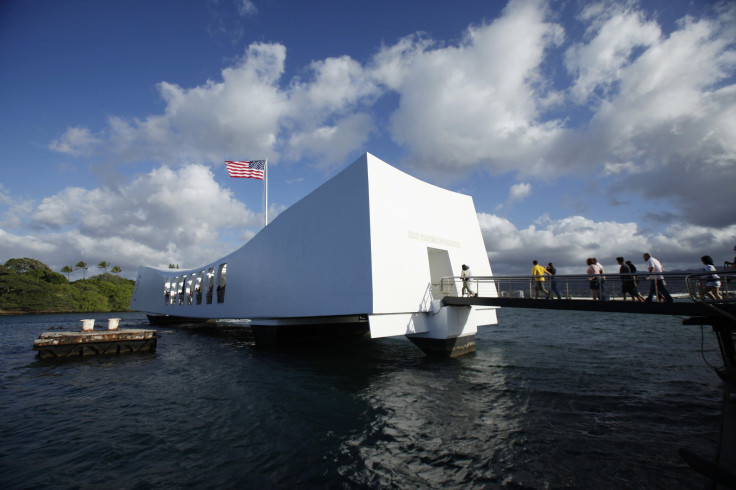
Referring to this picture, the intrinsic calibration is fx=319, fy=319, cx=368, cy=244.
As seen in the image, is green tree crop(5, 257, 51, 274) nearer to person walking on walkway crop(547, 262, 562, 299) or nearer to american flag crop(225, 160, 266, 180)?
american flag crop(225, 160, 266, 180)

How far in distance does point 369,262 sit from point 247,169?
12.1m

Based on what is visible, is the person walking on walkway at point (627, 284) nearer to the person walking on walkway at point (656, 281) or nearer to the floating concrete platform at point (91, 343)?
the person walking on walkway at point (656, 281)

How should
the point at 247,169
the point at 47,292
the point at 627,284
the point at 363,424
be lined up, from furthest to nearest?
the point at 47,292 < the point at 247,169 < the point at 627,284 < the point at 363,424

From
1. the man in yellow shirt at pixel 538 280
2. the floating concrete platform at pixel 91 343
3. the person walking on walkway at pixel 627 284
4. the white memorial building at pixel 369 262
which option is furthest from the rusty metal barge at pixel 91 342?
the person walking on walkway at pixel 627 284

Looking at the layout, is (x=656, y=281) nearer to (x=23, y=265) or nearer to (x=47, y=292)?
(x=47, y=292)

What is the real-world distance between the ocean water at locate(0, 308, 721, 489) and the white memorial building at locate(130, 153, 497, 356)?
6.11 feet

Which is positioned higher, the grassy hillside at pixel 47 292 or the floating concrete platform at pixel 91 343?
the grassy hillside at pixel 47 292

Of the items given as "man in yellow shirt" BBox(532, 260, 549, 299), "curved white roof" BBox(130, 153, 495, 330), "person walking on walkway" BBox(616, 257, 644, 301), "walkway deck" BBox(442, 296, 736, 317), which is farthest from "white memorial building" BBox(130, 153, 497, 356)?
"person walking on walkway" BBox(616, 257, 644, 301)

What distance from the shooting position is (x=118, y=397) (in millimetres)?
8273

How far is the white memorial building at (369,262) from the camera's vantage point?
10.9m

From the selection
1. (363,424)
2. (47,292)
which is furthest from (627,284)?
(47,292)

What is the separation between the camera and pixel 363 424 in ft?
20.3

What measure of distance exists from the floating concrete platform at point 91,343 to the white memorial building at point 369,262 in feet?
15.7

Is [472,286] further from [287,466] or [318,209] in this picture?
[287,466]
